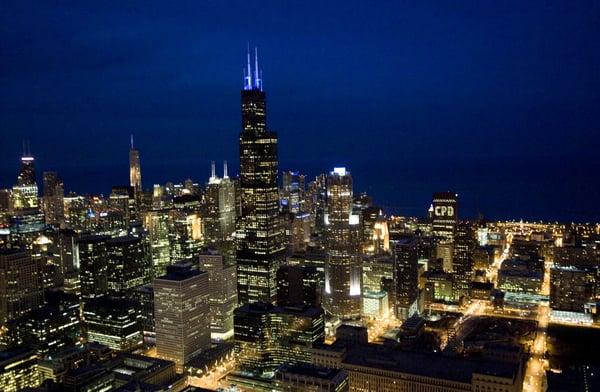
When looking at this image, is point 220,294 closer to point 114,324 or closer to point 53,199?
point 114,324

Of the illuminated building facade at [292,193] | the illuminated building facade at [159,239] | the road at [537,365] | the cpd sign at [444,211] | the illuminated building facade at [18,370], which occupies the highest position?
the illuminated building facade at [292,193]

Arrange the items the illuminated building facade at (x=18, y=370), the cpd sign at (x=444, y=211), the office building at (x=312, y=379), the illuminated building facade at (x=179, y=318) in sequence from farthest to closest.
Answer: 1. the cpd sign at (x=444, y=211)
2. the illuminated building facade at (x=179, y=318)
3. the illuminated building facade at (x=18, y=370)
4. the office building at (x=312, y=379)

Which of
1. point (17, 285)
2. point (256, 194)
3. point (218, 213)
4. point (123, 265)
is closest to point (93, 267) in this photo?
point (123, 265)

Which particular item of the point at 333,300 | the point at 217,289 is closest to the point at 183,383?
the point at 217,289

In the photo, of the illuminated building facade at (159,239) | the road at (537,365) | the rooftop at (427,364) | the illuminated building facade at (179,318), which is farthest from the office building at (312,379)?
the illuminated building facade at (159,239)

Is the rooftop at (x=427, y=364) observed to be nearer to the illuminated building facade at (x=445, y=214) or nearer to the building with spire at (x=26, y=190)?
the illuminated building facade at (x=445, y=214)

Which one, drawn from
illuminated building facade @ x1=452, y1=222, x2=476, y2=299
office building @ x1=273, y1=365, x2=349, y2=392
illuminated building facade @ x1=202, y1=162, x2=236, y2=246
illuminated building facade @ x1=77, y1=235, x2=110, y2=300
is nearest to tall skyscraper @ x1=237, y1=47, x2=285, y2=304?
illuminated building facade @ x1=77, y1=235, x2=110, y2=300
